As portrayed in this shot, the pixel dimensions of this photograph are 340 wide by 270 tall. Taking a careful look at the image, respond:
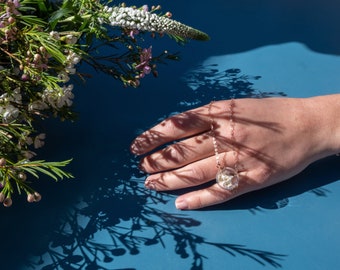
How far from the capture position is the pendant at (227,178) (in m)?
0.68

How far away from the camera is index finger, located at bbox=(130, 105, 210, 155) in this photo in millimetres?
708

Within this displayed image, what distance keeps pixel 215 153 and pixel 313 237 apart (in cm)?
18

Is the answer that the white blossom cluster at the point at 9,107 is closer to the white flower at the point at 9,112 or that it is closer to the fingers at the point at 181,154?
the white flower at the point at 9,112

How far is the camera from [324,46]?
98cm

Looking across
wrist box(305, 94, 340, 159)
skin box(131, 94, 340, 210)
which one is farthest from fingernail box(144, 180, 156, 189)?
wrist box(305, 94, 340, 159)

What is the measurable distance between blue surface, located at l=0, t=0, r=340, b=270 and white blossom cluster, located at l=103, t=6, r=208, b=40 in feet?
0.75

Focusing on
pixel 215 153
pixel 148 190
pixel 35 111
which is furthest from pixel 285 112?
pixel 35 111

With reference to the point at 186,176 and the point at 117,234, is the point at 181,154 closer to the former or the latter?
the point at 186,176

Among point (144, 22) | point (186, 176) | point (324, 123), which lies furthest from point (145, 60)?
point (324, 123)

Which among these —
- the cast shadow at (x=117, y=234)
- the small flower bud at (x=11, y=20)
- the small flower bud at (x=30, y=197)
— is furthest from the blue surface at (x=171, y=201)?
the small flower bud at (x=11, y=20)

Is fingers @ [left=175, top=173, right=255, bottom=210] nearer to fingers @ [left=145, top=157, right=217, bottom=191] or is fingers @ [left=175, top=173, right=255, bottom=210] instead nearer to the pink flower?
fingers @ [left=145, top=157, right=217, bottom=191]

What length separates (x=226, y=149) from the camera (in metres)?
0.71

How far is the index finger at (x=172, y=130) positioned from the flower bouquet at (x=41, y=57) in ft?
0.29

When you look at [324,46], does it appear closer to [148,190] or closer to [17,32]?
[148,190]
